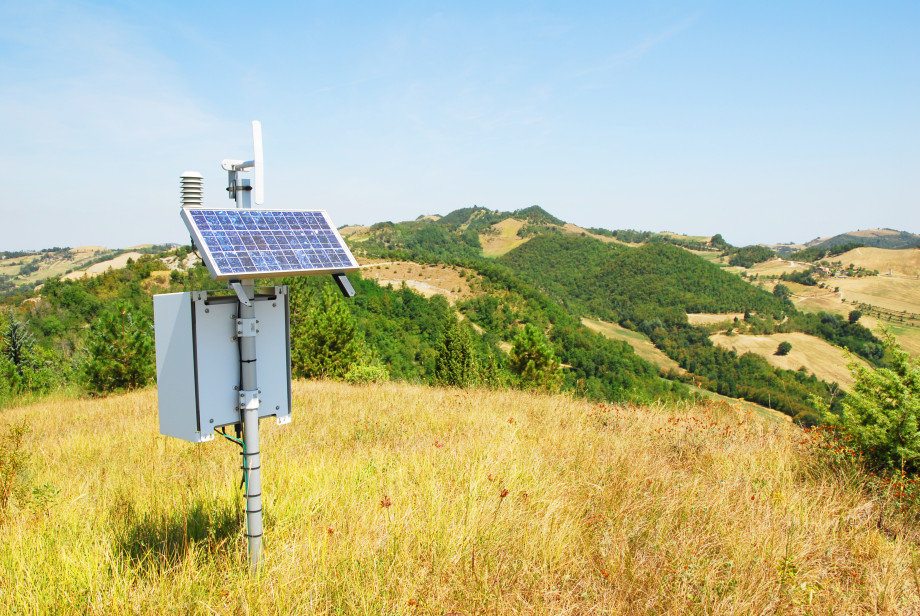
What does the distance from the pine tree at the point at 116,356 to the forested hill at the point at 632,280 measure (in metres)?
103

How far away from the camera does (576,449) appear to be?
15.6 feet

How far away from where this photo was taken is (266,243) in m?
2.51

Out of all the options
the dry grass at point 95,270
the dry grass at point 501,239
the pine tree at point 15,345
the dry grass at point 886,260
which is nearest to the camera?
the pine tree at point 15,345

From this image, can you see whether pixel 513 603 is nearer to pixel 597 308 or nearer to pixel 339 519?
pixel 339 519

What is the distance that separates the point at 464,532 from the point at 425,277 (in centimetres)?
8157

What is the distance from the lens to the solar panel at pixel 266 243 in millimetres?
2256

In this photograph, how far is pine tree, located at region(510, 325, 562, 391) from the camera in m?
26.6

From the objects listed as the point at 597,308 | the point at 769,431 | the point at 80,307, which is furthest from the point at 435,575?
the point at 597,308

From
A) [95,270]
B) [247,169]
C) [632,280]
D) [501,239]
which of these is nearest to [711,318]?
[632,280]

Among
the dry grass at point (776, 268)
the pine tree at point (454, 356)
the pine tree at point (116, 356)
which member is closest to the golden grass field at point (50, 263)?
the pine tree at point (454, 356)

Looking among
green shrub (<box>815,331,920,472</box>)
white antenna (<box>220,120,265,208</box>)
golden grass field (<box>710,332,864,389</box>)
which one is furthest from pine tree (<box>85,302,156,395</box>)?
golden grass field (<box>710,332,864,389</box>)

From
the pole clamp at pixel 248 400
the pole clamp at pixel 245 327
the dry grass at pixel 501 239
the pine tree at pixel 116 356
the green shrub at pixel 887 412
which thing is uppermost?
the dry grass at pixel 501 239

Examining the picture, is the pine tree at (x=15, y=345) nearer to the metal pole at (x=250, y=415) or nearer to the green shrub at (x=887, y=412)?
the metal pole at (x=250, y=415)

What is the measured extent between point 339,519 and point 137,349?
1610cm
